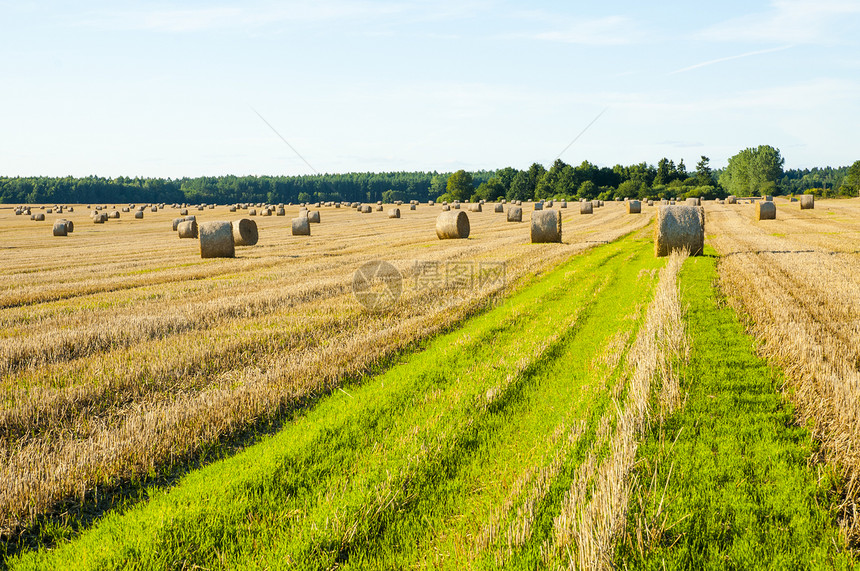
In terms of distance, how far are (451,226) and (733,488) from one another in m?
24.7

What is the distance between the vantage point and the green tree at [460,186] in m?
145

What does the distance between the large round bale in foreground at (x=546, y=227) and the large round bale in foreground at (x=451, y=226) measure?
523 cm

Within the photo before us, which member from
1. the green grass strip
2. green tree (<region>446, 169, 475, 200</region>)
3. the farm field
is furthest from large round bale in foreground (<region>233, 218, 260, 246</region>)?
green tree (<region>446, 169, 475, 200</region>)

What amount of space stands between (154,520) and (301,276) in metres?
12.4

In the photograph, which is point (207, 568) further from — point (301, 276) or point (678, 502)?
point (301, 276)

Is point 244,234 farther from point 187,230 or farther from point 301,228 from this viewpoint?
point 187,230

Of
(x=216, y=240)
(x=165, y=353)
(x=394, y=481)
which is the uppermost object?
(x=216, y=240)

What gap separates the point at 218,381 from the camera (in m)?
7.13

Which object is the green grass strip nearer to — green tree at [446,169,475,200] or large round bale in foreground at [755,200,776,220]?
large round bale in foreground at [755,200,776,220]

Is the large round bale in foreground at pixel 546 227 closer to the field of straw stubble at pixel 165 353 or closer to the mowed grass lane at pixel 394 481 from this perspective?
the field of straw stubble at pixel 165 353

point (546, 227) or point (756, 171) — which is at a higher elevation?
point (756, 171)

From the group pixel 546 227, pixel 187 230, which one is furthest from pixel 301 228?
pixel 546 227

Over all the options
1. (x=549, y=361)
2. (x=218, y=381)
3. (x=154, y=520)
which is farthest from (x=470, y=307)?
(x=154, y=520)

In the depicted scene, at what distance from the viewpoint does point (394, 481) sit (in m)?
4.65
